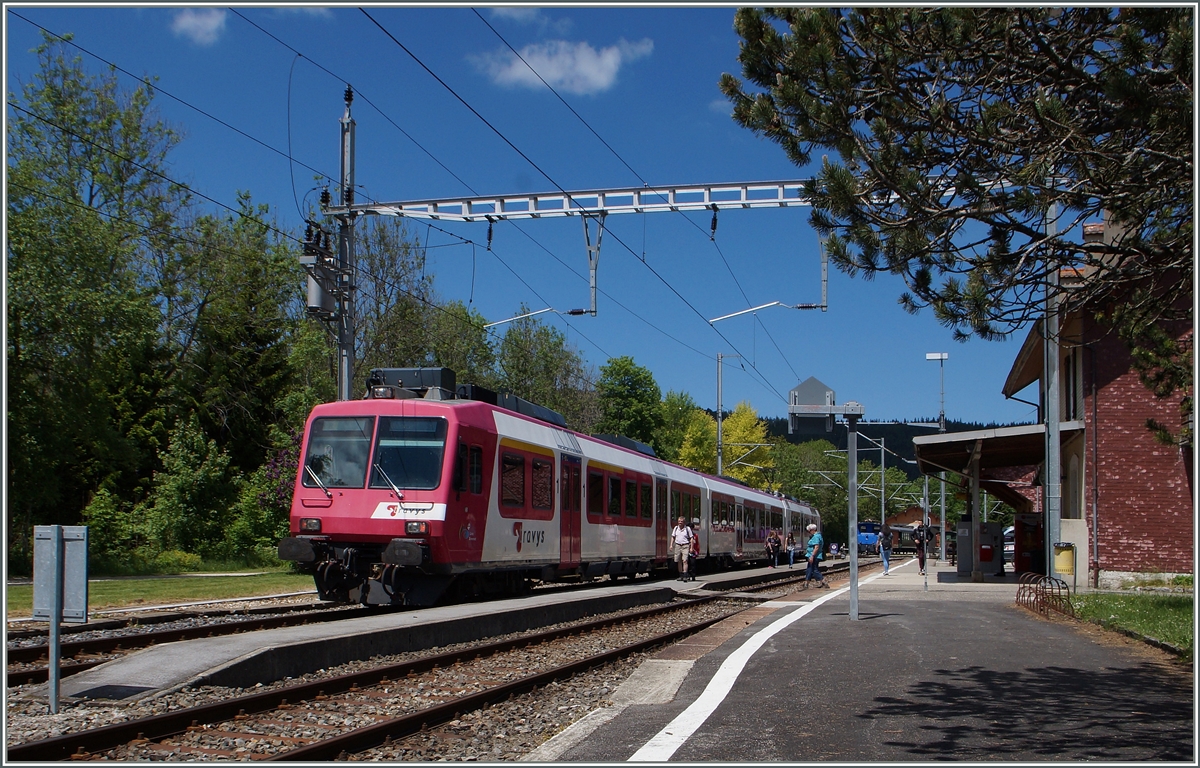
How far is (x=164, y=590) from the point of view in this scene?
2102cm

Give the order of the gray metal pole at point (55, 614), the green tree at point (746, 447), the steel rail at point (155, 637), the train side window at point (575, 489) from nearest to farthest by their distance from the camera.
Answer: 1. the gray metal pole at point (55, 614)
2. the steel rail at point (155, 637)
3. the train side window at point (575, 489)
4. the green tree at point (746, 447)

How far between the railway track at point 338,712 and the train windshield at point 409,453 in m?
3.14

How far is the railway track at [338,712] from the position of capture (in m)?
6.50

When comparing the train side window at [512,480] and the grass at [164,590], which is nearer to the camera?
the train side window at [512,480]

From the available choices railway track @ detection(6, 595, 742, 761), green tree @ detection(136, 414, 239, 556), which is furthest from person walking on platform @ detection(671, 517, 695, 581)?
green tree @ detection(136, 414, 239, 556)

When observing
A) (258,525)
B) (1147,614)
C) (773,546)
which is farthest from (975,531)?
(258,525)

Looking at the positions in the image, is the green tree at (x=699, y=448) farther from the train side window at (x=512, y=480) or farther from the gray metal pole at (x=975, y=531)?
the train side window at (x=512, y=480)

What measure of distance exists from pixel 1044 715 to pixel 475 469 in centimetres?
942

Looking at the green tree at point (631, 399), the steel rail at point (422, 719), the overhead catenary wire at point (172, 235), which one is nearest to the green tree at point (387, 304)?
the overhead catenary wire at point (172, 235)

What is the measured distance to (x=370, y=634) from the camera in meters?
10.9

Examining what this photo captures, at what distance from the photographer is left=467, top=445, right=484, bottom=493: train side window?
15.4 meters

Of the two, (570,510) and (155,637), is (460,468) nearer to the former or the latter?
(155,637)

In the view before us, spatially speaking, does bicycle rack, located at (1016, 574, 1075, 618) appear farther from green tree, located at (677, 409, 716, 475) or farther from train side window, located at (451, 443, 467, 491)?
green tree, located at (677, 409, 716, 475)

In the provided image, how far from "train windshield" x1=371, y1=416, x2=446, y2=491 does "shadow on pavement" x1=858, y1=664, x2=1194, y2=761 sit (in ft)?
24.9
